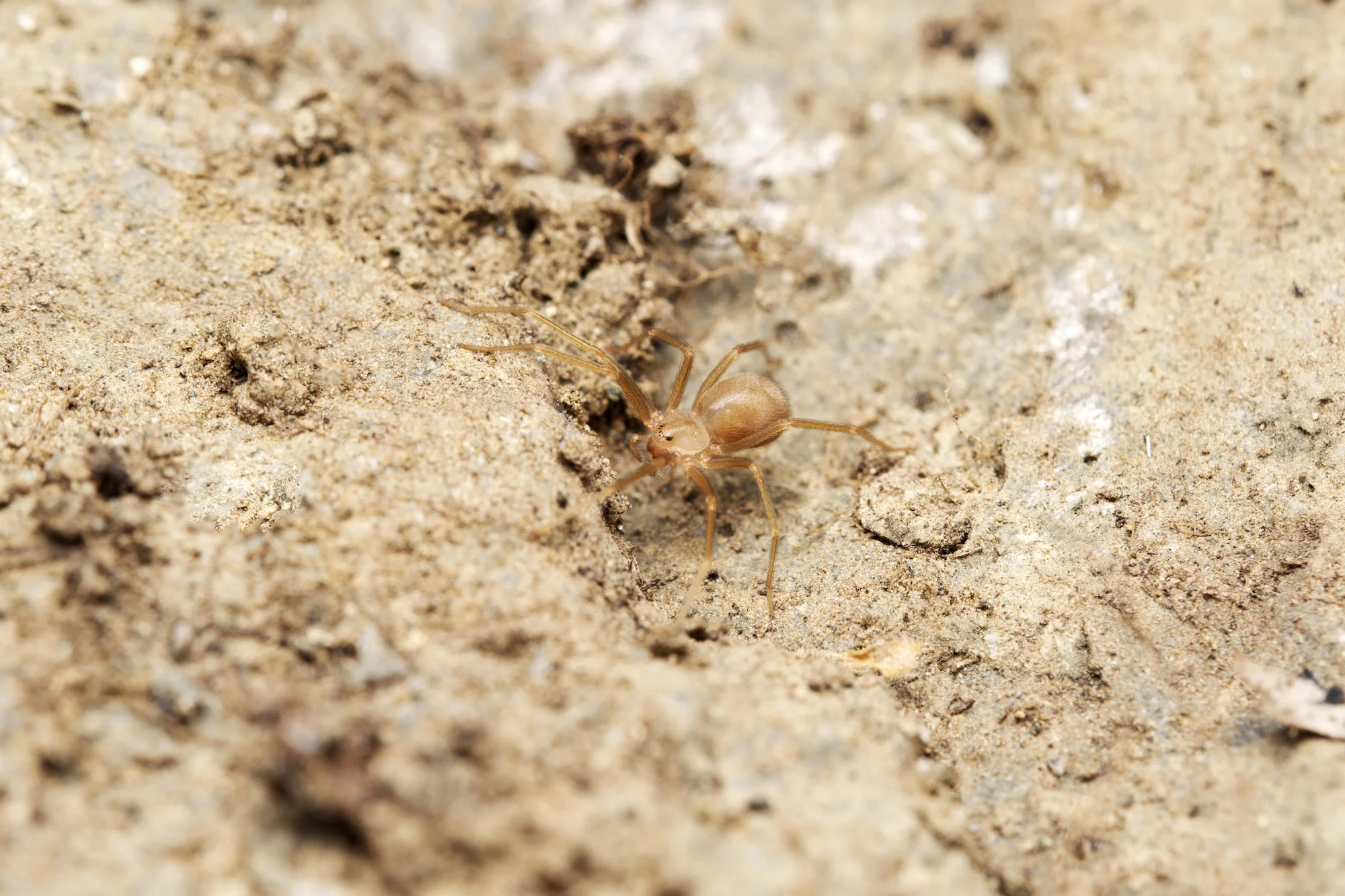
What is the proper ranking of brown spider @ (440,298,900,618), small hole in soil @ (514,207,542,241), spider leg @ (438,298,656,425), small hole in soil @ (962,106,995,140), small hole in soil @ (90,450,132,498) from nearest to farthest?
small hole in soil @ (90,450,132,498) → spider leg @ (438,298,656,425) → brown spider @ (440,298,900,618) → small hole in soil @ (514,207,542,241) → small hole in soil @ (962,106,995,140)

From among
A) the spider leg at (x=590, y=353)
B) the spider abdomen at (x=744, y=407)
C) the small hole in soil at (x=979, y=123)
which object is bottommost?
the spider abdomen at (x=744, y=407)

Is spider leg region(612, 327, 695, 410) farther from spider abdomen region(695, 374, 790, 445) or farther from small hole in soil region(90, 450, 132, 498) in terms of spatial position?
small hole in soil region(90, 450, 132, 498)

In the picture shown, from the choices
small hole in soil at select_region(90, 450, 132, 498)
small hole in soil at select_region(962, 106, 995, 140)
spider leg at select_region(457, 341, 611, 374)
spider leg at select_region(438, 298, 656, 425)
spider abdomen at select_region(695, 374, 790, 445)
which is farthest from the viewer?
small hole in soil at select_region(962, 106, 995, 140)

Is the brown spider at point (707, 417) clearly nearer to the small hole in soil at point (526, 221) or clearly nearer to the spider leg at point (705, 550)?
the spider leg at point (705, 550)

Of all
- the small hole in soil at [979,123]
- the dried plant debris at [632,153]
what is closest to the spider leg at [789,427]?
the dried plant debris at [632,153]

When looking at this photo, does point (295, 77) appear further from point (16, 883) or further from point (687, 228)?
point (16, 883)

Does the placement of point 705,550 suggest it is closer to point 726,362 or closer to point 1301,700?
point 726,362

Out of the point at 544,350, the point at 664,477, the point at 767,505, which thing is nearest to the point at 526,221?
the point at 544,350

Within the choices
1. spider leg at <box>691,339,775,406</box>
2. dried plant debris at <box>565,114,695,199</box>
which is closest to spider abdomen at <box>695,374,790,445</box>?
spider leg at <box>691,339,775,406</box>
